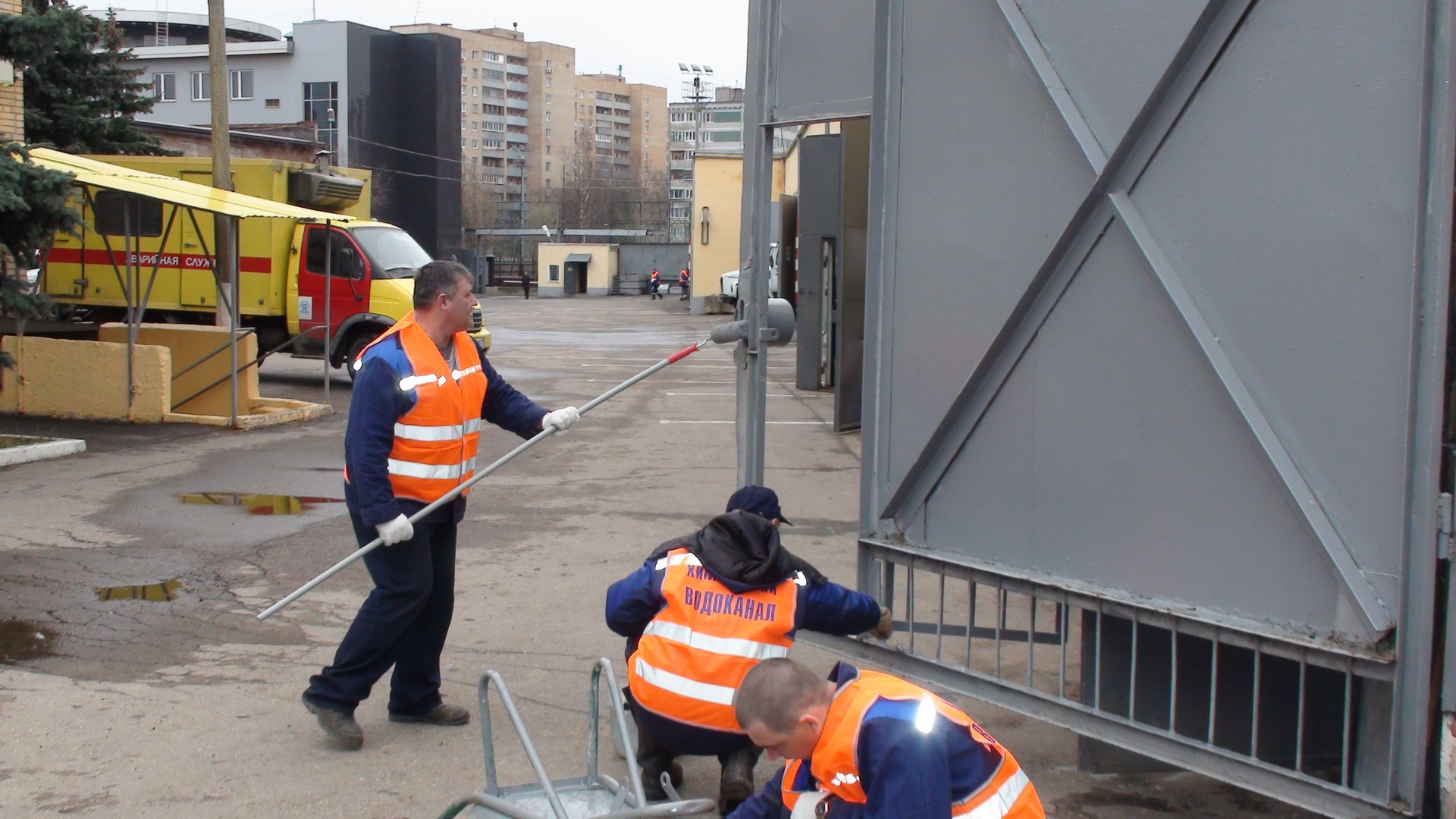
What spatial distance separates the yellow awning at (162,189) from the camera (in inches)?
474

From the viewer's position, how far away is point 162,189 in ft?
42.0

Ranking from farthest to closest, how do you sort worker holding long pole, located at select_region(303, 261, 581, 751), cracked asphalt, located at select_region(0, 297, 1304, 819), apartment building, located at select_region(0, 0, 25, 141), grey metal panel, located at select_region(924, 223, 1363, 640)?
1. apartment building, located at select_region(0, 0, 25, 141)
2. worker holding long pole, located at select_region(303, 261, 581, 751)
3. cracked asphalt, located at select_region(0, 297, 1304, 819)
4. grey metal panel, located at select_region(924, 223, 1363, 640)

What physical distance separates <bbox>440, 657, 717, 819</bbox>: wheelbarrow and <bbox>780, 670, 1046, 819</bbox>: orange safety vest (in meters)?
0.68

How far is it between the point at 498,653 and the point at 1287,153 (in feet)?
13.4

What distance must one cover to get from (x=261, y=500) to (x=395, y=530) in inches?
218

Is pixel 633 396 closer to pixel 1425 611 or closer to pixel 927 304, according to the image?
pixel 927 304

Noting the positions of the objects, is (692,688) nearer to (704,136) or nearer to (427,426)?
(427,426)

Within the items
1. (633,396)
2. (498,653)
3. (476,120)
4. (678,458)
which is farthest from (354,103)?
(476,120)

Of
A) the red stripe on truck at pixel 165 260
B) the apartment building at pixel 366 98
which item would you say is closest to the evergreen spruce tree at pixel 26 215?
the red stripe on truck at pixel 165 260

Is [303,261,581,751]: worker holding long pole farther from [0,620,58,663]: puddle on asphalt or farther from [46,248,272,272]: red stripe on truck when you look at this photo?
[46,248,272,272]: red stripe on truck

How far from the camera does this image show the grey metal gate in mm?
3232

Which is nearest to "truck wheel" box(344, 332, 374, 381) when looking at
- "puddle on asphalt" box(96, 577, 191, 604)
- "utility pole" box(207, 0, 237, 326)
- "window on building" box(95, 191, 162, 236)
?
"utility pole" box(207, 0, 237, 326)

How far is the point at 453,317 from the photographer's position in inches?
192

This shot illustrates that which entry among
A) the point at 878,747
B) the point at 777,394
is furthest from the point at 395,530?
the point at 777,394
